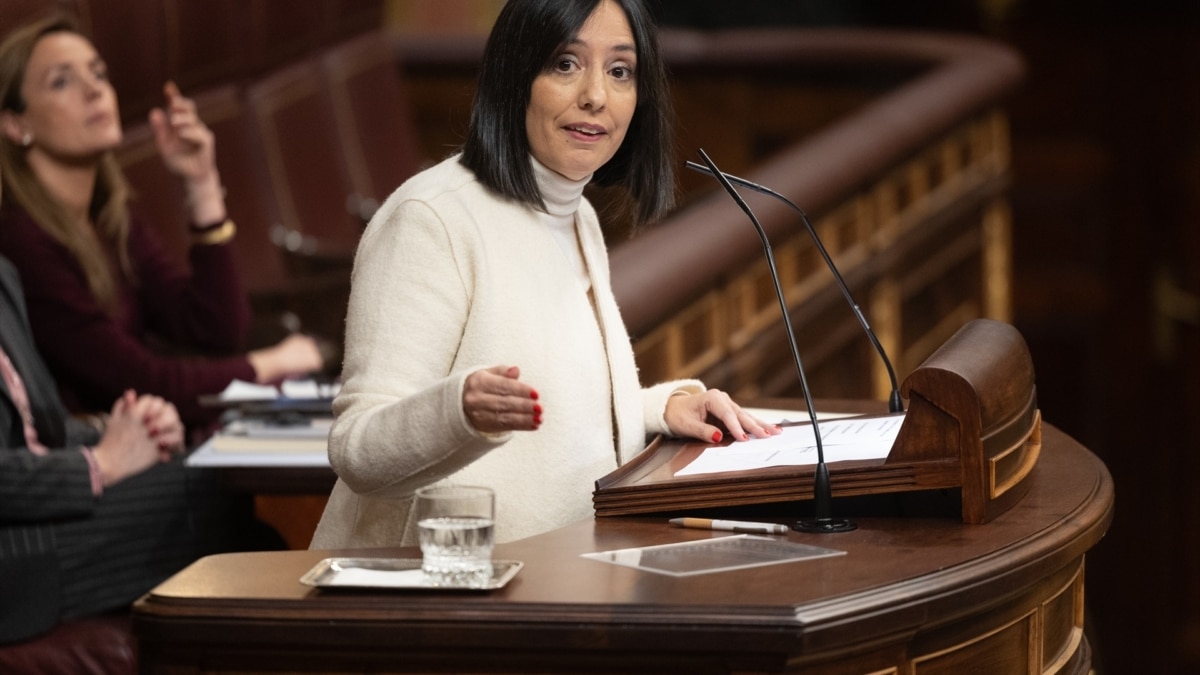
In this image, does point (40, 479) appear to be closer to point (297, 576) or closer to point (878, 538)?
point (297, 576)

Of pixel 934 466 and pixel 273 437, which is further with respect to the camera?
pixel 273 437

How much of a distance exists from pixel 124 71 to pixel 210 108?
47cm

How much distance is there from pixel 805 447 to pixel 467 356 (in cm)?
41

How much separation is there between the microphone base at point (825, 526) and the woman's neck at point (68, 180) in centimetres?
219

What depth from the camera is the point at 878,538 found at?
1739 millimetres

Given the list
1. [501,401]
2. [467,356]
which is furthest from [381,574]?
[467,356]

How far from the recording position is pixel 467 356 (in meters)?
1.92

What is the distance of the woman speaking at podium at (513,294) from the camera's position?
6.15 feet

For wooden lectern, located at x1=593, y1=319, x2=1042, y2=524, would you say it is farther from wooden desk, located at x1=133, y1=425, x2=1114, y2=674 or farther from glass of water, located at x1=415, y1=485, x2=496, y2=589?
glass of water, located at x1=415, y1=485, x2=496, y2=589

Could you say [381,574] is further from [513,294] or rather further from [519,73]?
[519,73]

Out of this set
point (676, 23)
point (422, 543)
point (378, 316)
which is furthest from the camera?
point (676, 23)

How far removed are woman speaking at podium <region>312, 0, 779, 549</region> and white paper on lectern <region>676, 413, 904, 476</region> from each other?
0.22 ft

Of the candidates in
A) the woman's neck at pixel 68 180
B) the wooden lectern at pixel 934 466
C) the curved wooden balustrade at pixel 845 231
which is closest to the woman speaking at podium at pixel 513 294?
the wooden lectern at pixel 934 466

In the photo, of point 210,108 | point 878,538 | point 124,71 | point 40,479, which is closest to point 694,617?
point 878,538
